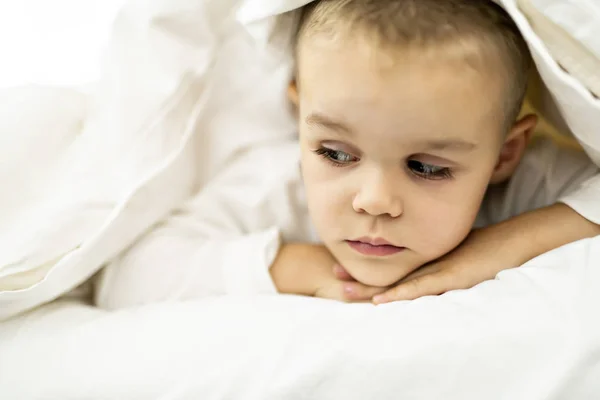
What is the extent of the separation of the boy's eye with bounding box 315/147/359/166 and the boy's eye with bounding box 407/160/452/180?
64 mm

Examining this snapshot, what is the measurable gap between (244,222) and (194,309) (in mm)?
236

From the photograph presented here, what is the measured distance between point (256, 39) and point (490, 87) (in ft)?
0.99

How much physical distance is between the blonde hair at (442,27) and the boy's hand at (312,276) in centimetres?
28

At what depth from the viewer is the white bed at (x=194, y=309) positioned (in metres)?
0.58

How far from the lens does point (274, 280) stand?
2.68 ft

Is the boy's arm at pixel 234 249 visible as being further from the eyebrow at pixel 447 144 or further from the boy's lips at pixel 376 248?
the eyebrow at pixel 447 144

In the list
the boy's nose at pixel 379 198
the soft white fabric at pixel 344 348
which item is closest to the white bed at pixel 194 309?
the soft white fabric at pixel 344 348

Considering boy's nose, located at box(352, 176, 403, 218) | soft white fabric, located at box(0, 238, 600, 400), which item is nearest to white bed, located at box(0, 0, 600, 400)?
soft white fabric, located at box(0, 238, 600, 400)

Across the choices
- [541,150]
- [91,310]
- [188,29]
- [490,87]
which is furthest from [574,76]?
[91,310]

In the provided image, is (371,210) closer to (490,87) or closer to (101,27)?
(490,87)

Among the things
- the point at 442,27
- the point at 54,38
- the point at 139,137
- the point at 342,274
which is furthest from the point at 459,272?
the point at 54,38

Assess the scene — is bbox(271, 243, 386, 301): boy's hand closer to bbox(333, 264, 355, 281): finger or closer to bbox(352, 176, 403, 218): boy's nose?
bbox(333, 264, 355, 281): finger

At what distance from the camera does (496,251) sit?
745 millimetres

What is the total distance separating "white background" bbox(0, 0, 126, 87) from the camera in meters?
0.89
